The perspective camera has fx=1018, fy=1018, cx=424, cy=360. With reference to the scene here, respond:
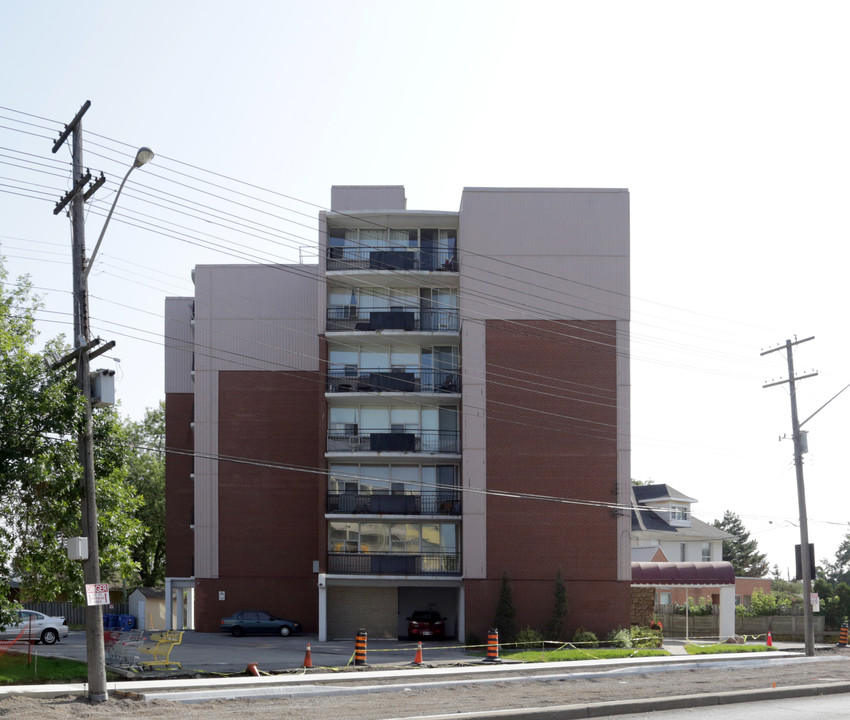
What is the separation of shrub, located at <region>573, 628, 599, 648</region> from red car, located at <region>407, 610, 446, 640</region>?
6.43m

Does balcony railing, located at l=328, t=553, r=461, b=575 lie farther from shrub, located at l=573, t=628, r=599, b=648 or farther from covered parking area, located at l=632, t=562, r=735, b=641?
covered parking area, located at l=632, t=562, r=735, b=641

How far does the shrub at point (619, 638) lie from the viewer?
42562 mm

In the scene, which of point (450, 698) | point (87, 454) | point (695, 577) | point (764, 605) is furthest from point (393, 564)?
point (764, 605)

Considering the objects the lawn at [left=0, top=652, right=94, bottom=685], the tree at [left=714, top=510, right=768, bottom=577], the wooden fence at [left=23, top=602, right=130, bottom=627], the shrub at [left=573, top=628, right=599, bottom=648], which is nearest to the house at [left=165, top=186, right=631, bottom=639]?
the shrub at [left=573, top=628, right=599, bottom=648]

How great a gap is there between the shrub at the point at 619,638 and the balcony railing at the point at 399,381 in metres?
12.8

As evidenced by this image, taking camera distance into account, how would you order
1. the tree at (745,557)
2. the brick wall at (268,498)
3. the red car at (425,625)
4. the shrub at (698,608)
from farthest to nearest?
the tree at (745,557) → the shrub at (698,608) → the brick wall at (268,498) → the red car at (425,625)

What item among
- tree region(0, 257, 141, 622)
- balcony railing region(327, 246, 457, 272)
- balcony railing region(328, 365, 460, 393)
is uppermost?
balcony railing region(327, 246, 457, 272)

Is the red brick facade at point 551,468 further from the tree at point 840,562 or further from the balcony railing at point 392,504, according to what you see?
the tree at point 840,562

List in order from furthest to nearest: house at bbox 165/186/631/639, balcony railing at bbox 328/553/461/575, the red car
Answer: the red car, balcony railing at bbox 328/553/461/575, house at bbox 165/186/631/639

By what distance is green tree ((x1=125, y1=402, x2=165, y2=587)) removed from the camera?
73938 millimetres

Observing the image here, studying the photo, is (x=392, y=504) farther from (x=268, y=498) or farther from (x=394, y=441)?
(x=268, y=498)

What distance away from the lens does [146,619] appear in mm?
58906

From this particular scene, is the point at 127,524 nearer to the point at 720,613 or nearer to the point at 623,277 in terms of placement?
the point at 623,277

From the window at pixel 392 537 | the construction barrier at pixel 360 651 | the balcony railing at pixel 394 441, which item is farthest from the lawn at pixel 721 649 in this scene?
the construction barrier at pixel 360 651
